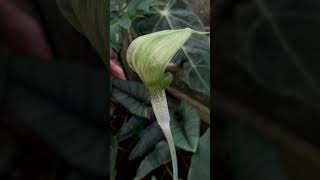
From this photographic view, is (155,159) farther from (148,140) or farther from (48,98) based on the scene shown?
(48,98)

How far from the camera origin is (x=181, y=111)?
608 millimetres

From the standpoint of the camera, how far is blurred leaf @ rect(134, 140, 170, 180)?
596mm

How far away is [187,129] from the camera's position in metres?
0.58

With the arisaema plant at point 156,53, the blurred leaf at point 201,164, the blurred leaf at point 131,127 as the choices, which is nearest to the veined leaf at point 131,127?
the blurred leaf at point 131,127

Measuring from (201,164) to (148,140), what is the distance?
0.09 metres

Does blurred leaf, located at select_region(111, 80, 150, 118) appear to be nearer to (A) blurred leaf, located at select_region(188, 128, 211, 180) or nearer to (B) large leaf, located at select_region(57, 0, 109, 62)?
(A) blurred leaf, located at select_region(188, 128, 211, 180)

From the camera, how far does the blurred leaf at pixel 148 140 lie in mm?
601
